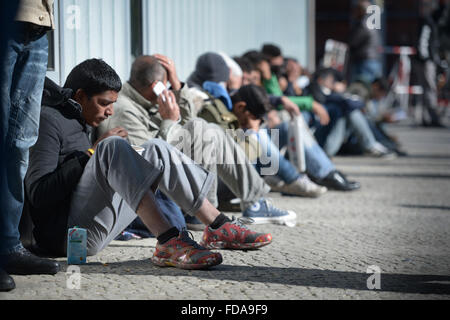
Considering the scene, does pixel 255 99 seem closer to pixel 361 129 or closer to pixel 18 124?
pixel 18 124

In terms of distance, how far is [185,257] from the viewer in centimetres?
377

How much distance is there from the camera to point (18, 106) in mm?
3410

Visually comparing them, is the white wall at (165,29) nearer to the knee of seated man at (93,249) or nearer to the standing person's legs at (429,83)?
the knee of seated man at (93,249)

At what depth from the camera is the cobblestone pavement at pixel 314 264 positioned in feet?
11.2

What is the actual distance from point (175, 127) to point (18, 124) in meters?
1.47

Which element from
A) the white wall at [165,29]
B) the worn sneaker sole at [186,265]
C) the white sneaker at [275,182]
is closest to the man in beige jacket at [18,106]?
the worn sneaker sole at [186,265]

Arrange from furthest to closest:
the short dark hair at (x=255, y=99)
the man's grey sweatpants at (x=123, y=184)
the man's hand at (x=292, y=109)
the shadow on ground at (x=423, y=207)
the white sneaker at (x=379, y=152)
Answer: the white sneaker at (x=379, y=152)
the man's hand at (x=292, y=109)
the shadow on ground at (x=423, y=207)
the short dark hair at (x=255, y=99)
the man's grey sweatpants at (x=123, y=184)

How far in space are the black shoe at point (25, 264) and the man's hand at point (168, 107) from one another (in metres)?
1.45

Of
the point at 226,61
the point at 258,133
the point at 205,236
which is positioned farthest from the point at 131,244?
the point at 226,61

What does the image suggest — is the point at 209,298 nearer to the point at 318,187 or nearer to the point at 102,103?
the point at 102,103

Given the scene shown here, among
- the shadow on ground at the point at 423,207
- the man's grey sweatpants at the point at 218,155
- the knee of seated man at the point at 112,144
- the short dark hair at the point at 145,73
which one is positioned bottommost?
the shadow on ground at the point at 423,207

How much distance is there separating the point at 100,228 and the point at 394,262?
161 cm

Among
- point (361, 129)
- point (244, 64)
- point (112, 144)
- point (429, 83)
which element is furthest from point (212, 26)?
point (429, 83)

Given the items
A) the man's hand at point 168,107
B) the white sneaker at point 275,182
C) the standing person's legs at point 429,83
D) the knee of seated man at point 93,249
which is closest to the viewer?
the knee of seated man at point 93,249
